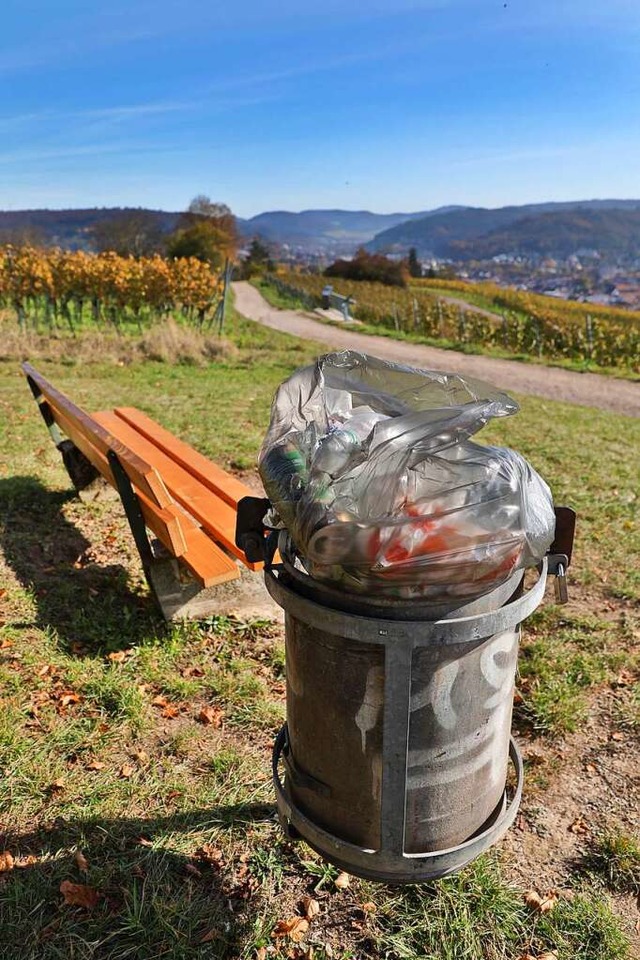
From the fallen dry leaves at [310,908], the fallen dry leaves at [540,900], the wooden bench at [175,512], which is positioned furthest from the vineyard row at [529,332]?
the fallen dry leaves at [310,908]

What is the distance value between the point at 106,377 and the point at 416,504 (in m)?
10.5

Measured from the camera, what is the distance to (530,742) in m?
3.17

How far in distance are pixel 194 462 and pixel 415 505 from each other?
3.37m

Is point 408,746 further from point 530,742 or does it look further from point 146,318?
point 146,318

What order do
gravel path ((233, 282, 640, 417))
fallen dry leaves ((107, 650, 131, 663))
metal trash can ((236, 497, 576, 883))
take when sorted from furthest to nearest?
gravel path ((233, 282, 640, 417)) < fallen dry leaves ((107, 650, 131, 663)) < metal trash can ((236, 497, 576, 883))

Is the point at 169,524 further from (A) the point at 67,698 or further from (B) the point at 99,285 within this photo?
(B) the point at 99,285

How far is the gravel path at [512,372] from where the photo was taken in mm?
12391

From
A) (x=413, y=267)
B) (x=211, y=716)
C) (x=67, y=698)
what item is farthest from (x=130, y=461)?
(x=413, y=267)

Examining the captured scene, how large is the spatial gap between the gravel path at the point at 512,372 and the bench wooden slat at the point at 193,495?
4798mm

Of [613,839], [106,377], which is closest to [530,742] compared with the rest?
[613,839]

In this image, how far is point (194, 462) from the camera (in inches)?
185

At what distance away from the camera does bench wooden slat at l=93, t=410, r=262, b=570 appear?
11.8 ft

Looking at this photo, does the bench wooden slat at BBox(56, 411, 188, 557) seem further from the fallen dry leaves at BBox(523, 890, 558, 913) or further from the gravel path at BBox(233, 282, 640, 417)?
the gravel path at BBox(233, 282, 640, 417)

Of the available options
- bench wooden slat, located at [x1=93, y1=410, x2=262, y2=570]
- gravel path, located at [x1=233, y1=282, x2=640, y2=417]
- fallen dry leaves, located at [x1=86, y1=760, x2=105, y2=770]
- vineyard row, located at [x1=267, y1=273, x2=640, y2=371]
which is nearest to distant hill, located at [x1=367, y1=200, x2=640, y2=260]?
vineyard row, located at [x1=267, y1=273, x2=640, y2=371]
